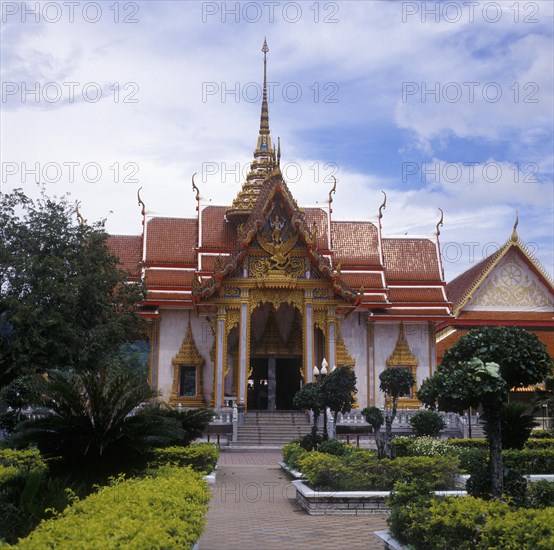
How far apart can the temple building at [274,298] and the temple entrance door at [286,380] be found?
0.04 m

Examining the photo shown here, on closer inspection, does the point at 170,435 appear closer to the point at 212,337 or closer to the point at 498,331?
the point at 498,331

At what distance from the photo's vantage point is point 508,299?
31359 mm

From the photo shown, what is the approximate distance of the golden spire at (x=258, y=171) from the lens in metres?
30.4

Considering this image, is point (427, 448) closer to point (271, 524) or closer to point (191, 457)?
point (191, 457)

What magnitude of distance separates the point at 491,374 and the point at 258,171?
25110mm

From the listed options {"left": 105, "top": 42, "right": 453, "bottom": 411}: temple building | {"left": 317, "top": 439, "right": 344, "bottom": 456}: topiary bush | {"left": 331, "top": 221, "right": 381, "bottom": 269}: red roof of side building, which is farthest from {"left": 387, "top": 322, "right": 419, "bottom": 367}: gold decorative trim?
{"left": 317, "top": 439, "right": 344, "bottom": 456}: topiary bush

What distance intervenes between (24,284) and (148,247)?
23.7ft

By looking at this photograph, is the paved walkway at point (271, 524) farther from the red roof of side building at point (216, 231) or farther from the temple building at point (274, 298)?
the red roof of side building at point (216, 231)

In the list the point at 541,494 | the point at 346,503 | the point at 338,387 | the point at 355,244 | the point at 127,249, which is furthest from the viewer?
the point at 355,244

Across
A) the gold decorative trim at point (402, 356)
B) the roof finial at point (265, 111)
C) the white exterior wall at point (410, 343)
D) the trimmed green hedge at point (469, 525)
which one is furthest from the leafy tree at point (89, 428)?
the roof finial at point (265, 111)

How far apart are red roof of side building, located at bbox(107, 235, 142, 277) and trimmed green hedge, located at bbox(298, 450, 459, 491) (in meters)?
18.9

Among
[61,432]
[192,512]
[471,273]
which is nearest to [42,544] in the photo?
[192,512]

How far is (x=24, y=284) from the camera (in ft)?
76.5

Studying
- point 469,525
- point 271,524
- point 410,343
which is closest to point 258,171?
point 410,343
